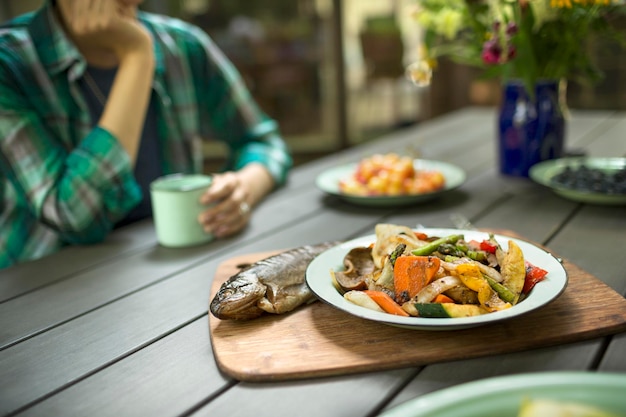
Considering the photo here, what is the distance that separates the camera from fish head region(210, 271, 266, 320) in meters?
0.79

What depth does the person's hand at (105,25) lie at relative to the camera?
4.30 ft

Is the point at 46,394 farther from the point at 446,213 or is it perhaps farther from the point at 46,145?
the point at 446,213

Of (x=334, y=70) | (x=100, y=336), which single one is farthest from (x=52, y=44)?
(x=334, y=70)

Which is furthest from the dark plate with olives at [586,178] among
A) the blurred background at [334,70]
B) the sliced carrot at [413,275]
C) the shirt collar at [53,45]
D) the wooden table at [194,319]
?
the blurred background at [334,70]

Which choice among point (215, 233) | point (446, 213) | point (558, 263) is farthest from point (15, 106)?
point (558, 263)

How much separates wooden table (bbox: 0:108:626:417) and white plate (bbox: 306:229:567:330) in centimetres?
5

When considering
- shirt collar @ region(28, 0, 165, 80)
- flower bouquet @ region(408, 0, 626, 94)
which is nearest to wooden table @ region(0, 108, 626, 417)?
flower bouquet @ region(408, 0, 626, 94)

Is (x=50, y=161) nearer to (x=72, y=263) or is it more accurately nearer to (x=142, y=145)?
(x=72, y=263)

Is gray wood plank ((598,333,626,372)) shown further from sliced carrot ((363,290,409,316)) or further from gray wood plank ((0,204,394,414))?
gray wood plank ((0,204,394,414))

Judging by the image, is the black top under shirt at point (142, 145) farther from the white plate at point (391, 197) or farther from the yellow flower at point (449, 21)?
the yellow flower at point (449, 21)

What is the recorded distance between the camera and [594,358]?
0.69 m

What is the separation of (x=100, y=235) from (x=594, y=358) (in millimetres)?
951

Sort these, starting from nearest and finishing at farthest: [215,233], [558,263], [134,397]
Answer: [134,397]
[558,263]
[215,233]

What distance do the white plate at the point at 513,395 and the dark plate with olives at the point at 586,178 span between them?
80 cm
